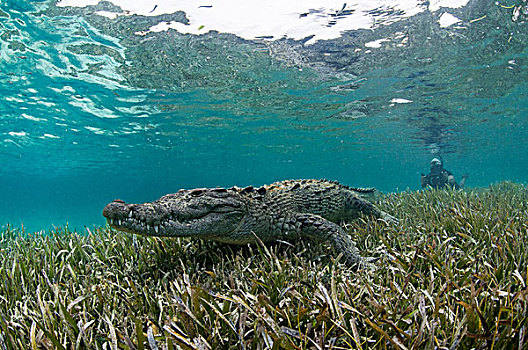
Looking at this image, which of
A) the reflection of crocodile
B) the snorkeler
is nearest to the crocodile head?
the reflection of crocodile

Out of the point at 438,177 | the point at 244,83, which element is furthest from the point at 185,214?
the point at 438,177

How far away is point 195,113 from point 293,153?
66.2ft

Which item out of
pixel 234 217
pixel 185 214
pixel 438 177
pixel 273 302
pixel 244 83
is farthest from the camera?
pixel 244 83

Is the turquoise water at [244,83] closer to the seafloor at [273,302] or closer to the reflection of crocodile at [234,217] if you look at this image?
the seafloor at [273,302]

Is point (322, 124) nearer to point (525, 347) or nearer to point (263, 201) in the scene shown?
point (263, 201)

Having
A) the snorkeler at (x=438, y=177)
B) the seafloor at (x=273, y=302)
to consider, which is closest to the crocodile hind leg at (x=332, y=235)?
the seafloor at (x=273, y=302)

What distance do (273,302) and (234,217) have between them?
1.43 meters

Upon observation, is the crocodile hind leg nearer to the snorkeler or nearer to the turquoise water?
the turquoise water

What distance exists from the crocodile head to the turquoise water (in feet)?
11.4

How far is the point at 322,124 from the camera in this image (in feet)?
78.8

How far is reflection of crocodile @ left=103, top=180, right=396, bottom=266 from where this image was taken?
275 cm

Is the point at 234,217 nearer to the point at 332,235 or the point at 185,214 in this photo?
the point at 185,214

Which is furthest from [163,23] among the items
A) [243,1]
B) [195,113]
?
[195,113]

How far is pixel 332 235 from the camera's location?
346cm
